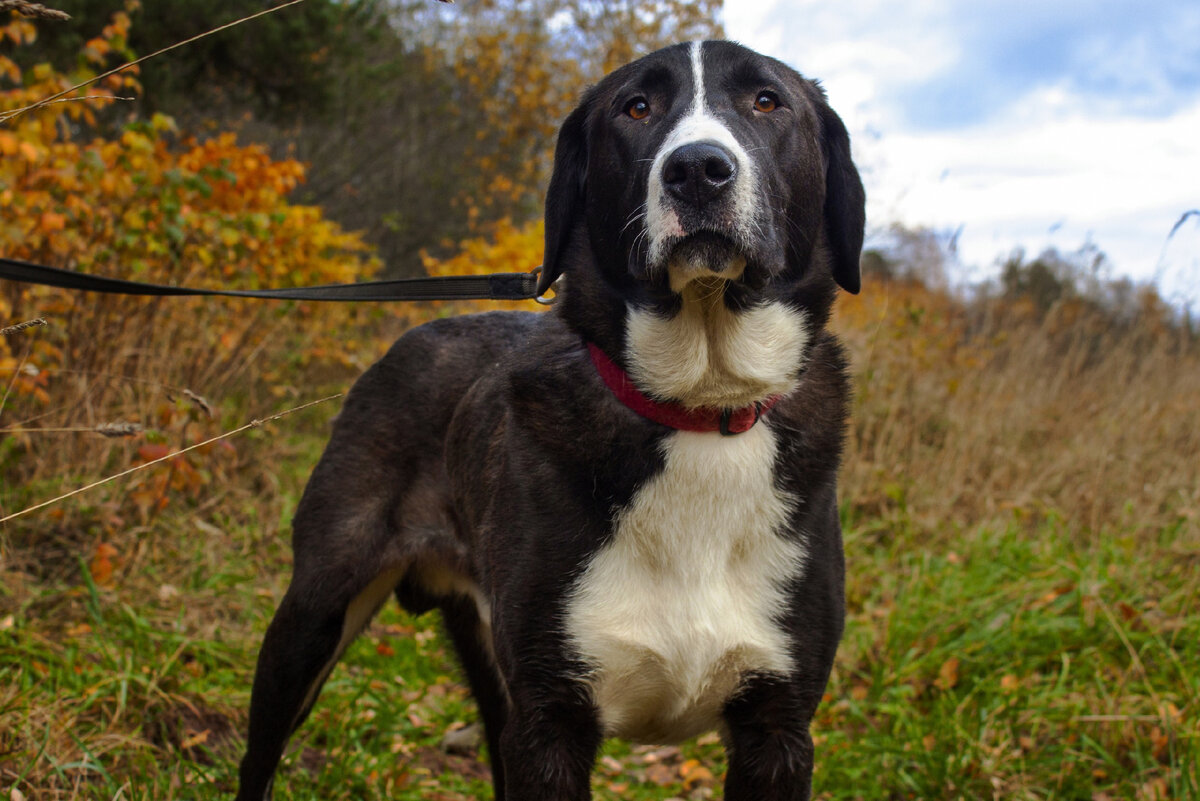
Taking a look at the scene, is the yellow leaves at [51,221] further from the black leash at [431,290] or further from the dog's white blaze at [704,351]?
the dog's white blaze at [704,351]

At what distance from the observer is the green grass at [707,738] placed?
111 inches

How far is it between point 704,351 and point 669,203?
38 centimetres

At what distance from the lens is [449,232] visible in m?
16.3

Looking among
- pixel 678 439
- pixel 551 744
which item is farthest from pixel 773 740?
pixel 678 439

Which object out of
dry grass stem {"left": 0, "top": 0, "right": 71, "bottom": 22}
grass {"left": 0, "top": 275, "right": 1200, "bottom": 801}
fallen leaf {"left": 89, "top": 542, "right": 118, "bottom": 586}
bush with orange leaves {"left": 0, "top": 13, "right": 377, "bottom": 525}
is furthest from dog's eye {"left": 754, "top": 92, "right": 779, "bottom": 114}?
fallen leaf {"left": 89, "top": 542, "right": 118, "bottom": 586}

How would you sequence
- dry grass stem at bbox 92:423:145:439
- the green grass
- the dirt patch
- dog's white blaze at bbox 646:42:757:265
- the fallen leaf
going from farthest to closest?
1. the fallen leaf
2. the dirt patch
3. the green grass
4. dog's white blaze at bbox 646:42:757:265
5. dry grass stem at bbox 92:423:145:439

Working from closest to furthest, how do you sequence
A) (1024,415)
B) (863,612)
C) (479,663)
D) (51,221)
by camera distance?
(479,663) → (51,221) → (863,612) → (1024,415)

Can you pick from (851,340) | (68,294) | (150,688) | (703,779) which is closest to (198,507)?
(68,294)

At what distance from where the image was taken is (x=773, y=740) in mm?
2074

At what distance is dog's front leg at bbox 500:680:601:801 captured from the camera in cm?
198

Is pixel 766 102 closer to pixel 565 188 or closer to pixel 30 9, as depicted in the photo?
pixel 565 188

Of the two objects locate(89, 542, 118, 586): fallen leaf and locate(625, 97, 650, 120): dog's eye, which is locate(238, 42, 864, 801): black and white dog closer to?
locate(625, 97, 650, 120): dog's eye

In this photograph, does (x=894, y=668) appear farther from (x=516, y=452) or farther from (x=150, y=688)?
(x=150, y=688)

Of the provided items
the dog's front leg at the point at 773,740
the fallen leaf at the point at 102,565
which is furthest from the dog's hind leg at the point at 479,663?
the fallen leaf at the point at 102,565
